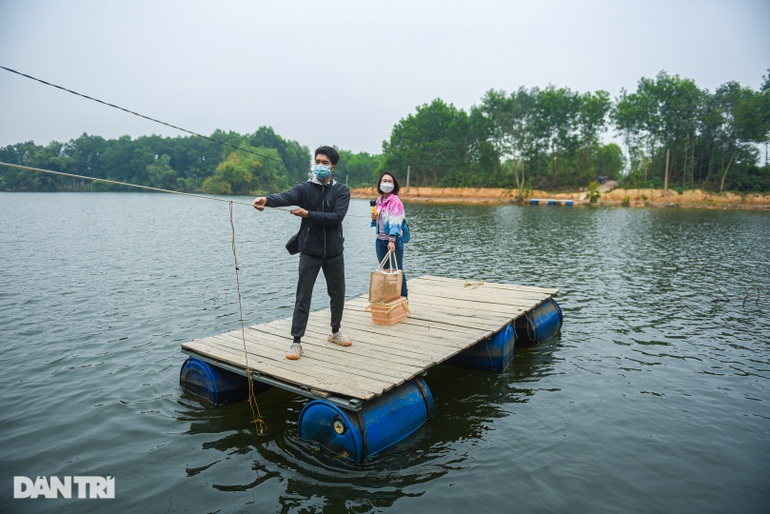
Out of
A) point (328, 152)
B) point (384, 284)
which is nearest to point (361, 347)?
point (384, 284)

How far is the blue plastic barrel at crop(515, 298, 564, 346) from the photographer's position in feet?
34.2

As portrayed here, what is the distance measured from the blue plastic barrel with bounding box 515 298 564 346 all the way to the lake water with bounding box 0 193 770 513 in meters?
0.27

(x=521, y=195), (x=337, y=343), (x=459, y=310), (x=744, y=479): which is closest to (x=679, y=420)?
(x=744, y=479)

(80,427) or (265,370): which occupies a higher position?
(265,370)

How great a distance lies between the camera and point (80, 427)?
6.58 meters

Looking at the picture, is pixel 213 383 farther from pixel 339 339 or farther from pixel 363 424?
pixel 363 424

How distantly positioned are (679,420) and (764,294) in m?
11.1

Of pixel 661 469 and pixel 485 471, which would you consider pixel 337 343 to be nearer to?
pixel 485 471

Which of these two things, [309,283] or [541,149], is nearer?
[309,283]

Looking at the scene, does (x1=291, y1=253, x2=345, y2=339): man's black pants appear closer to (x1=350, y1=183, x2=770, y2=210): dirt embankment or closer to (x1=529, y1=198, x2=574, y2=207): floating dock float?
(x1=350, y1=183, x2=770, y2=210): dirt embankment

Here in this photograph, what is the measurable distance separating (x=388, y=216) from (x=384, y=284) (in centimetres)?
128

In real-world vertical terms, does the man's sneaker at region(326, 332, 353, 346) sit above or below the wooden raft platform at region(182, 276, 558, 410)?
above

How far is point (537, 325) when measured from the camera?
10.5 metres

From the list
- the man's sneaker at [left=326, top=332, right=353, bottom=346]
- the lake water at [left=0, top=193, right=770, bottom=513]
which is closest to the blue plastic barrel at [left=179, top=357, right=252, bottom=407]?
the lake water at [left=0, top=193, right=770, bottom=513]
